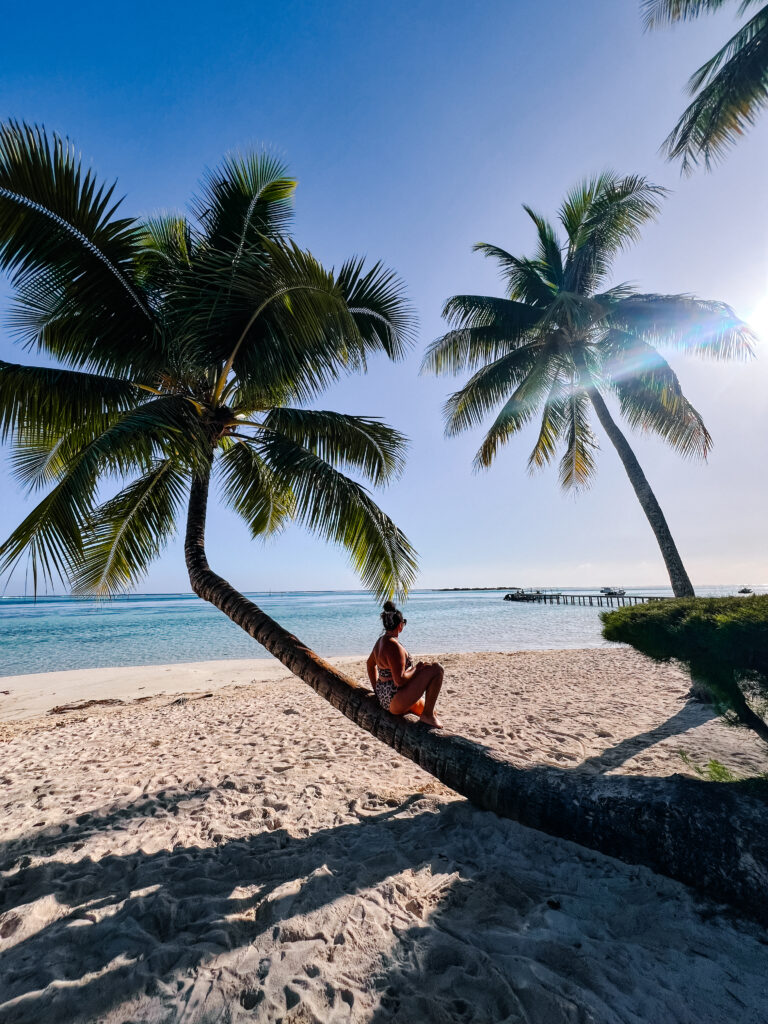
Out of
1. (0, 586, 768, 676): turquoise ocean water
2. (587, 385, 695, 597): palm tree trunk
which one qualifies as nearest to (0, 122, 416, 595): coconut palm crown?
(587, 385, 695, 597): palm tree trunk

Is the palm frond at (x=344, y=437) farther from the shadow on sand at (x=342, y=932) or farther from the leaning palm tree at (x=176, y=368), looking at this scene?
the shadow on sand at (x=342, y=932)

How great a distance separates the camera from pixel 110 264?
185 inches

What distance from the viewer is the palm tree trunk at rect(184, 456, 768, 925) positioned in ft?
8.03

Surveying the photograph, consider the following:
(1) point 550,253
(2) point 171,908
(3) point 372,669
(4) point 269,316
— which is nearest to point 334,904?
(2) point 171,908

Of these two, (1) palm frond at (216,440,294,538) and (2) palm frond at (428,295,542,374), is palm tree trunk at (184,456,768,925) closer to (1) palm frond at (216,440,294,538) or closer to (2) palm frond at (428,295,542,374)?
(1) palm frond at (216,440,294,538)

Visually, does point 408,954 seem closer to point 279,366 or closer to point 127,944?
point 127,944

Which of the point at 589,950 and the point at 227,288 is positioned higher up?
the point at 227,288

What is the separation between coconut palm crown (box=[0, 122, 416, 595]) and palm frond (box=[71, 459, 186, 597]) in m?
0.02

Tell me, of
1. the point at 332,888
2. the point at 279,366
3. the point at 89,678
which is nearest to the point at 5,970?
the point at 332,888

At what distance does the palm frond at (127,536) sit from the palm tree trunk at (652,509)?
739cm

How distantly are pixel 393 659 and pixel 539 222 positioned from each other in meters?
11.8

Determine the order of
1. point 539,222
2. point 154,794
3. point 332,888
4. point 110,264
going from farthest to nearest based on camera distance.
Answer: point 539,222, point 110,264, point 154,794, point 332,888

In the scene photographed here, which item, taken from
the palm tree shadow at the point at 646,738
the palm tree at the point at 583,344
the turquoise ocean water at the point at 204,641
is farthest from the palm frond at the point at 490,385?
the turquoise ocean water at the point at 204,641

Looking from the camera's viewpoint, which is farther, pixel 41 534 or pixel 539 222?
pixel 539 222
